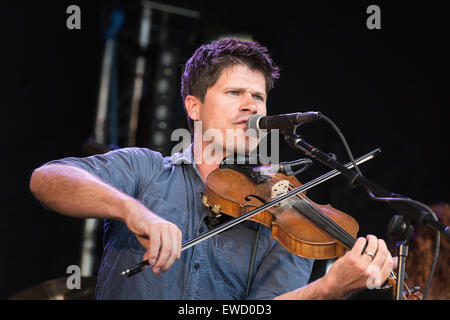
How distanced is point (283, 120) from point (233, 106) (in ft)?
1.89

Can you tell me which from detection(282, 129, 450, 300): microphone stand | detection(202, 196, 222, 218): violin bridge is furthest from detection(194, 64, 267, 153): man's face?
detection(282, 129, 450, 300): microphone stand

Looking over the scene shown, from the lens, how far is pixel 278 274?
2094 mm

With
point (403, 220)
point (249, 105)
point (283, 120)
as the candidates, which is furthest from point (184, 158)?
point (403, 220)

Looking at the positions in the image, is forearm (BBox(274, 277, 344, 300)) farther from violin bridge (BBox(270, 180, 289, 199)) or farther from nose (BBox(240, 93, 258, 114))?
nose (BBox(240, 93, 258, 114))

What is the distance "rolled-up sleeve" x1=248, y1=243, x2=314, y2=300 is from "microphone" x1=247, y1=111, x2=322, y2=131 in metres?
0.62

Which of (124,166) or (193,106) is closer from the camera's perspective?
(124,166)

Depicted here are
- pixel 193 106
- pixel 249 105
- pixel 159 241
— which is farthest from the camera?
pixel 193 106

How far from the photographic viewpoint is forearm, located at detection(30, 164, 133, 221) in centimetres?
168

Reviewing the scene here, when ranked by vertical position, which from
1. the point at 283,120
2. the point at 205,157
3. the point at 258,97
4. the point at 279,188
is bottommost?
the point at 279,188

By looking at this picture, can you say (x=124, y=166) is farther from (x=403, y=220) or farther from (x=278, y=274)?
(x=403, y=220)

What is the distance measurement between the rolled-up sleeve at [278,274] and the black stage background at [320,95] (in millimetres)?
1861

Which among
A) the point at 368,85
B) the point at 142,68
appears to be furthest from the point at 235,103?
the point at 368,85

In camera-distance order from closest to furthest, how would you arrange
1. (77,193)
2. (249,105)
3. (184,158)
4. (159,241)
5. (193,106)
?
(159,241)
(77,193)
(249,105)
(184,158)
(193,106)

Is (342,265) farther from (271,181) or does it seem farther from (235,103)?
(235,103)
